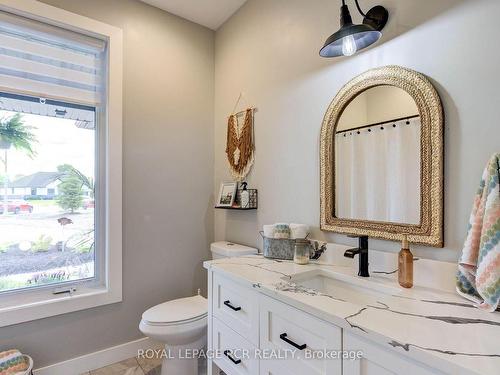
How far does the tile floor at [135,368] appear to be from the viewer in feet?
6.29

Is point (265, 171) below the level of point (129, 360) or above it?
above

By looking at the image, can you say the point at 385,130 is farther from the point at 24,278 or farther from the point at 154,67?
the point at 24,278

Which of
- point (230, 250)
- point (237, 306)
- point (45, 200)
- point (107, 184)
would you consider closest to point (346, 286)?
point (237, 306)

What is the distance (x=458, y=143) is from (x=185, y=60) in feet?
6.81

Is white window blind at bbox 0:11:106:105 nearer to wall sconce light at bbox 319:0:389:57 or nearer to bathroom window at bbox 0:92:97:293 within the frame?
bathroom window at bbox 0:92:97:293

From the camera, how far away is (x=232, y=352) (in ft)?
4.50

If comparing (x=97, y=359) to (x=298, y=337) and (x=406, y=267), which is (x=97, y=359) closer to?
(x=298, y=337)

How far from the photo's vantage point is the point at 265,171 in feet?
6.63

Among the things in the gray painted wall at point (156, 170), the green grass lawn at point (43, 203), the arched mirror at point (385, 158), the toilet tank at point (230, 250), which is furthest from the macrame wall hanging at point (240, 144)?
the green grass lawn at point (43, 203)

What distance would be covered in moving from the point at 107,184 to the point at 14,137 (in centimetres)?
61

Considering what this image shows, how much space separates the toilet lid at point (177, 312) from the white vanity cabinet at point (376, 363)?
113 cm

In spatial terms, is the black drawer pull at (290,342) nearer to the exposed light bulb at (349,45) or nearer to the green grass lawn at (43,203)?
the exposed light bulb at (349,45)

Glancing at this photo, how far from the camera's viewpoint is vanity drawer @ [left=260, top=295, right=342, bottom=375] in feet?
2.99

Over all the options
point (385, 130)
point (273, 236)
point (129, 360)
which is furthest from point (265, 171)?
point (129, 360)
